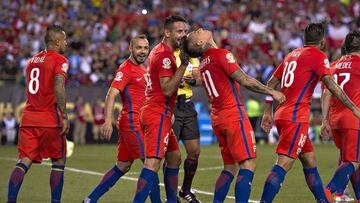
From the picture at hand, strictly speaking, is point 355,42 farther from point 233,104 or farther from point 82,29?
point 82,29

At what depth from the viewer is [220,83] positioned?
32.5ft

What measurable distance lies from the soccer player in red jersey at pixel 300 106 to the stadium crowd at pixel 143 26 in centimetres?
1592

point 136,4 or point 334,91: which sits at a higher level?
point 136,4

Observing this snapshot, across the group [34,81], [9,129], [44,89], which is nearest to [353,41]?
[44,89]

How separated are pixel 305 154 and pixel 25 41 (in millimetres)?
18148

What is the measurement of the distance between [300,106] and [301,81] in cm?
29

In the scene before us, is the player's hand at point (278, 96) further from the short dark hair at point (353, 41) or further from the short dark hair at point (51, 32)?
the short dark hair at point (51, 32)

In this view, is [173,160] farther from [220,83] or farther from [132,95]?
[220,83]

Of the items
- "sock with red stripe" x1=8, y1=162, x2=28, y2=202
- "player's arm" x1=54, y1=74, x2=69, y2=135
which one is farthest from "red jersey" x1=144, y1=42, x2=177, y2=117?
"sock with red stripe" x1=8, y1=162, x2=28, y2=202

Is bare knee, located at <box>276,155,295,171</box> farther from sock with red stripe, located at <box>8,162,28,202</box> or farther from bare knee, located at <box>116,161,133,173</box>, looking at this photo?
sock with red stripe, located at <box>8,162,28,202</box>

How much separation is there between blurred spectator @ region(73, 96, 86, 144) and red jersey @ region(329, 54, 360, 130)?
14.6m

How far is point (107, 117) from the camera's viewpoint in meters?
10.5

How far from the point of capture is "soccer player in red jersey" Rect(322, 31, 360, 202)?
1094 centimetres

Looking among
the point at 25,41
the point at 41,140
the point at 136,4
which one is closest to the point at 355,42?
the point at 41,140
